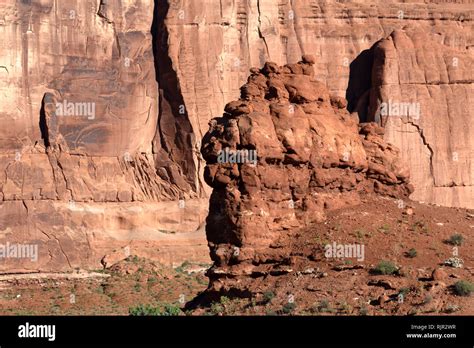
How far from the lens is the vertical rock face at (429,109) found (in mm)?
62062

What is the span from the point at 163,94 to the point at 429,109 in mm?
13609

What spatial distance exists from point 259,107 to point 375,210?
13.5ft

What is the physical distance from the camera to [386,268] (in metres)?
28.2

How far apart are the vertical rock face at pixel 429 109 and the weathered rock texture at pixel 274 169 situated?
1122 inches

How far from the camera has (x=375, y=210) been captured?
106ft

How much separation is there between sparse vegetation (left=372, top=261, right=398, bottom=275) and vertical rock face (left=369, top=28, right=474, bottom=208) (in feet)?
109

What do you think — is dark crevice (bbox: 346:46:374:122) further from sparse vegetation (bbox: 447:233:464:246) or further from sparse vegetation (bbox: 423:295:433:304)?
sparse vegetation (bbox: 423:295:433:304)

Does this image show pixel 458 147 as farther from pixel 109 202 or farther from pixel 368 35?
pixel 109 202

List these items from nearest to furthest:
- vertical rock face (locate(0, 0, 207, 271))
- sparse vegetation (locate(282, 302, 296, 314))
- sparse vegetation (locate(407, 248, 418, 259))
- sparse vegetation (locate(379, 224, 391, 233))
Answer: sparse vegetation (locate(282, 302, 296, 314)) → sparse vegetation (locate(407, 248, 418, 259)) → sparse vegetation (locate(379, 224, 391, 233)) → vertical rock face (locate(0, 0, 207, 271))

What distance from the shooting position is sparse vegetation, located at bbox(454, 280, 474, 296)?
26.3m

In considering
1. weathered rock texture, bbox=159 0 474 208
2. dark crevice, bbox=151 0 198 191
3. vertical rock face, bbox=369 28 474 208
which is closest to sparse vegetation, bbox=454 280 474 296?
weathered rock texture, bbox=159 0 474 208

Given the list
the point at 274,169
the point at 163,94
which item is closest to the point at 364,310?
the point at 274,169

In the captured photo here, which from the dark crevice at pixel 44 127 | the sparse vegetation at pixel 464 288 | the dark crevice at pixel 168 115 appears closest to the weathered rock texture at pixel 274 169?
the sparse vegetation at pixel 464 288
